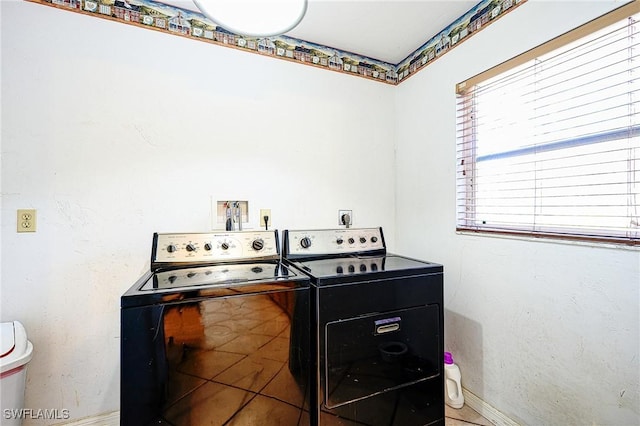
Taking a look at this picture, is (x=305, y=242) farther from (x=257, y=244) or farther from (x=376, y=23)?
(x=376, y=23)

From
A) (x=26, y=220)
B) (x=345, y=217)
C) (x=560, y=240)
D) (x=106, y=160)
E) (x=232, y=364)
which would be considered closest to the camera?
(x=232, y=364)

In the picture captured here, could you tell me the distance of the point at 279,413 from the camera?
1.17 meters

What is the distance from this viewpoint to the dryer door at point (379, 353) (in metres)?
1.23

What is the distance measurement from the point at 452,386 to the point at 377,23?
2281 millimetres

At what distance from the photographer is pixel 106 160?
1.51 meters

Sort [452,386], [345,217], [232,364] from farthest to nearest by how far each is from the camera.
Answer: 1. [345,217]
2. [452,386]
3. [232,364]

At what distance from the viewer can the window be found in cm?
108

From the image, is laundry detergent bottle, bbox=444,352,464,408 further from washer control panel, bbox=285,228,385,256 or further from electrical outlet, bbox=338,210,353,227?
electrical outlet, bbox=338,210,353,227

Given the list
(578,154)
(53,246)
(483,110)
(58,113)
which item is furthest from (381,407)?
(58,113)

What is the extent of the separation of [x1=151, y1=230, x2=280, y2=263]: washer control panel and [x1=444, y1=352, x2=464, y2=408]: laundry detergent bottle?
1235 millimetres

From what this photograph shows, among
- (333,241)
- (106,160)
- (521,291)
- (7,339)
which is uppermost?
(106,160)

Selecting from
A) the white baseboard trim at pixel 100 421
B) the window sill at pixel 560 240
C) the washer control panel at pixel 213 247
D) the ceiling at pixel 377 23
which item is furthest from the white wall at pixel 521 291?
the white baseboard trim at pixel 100 421

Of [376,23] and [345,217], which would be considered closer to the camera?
[376,23]

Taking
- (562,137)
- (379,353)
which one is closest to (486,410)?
(379,353)
